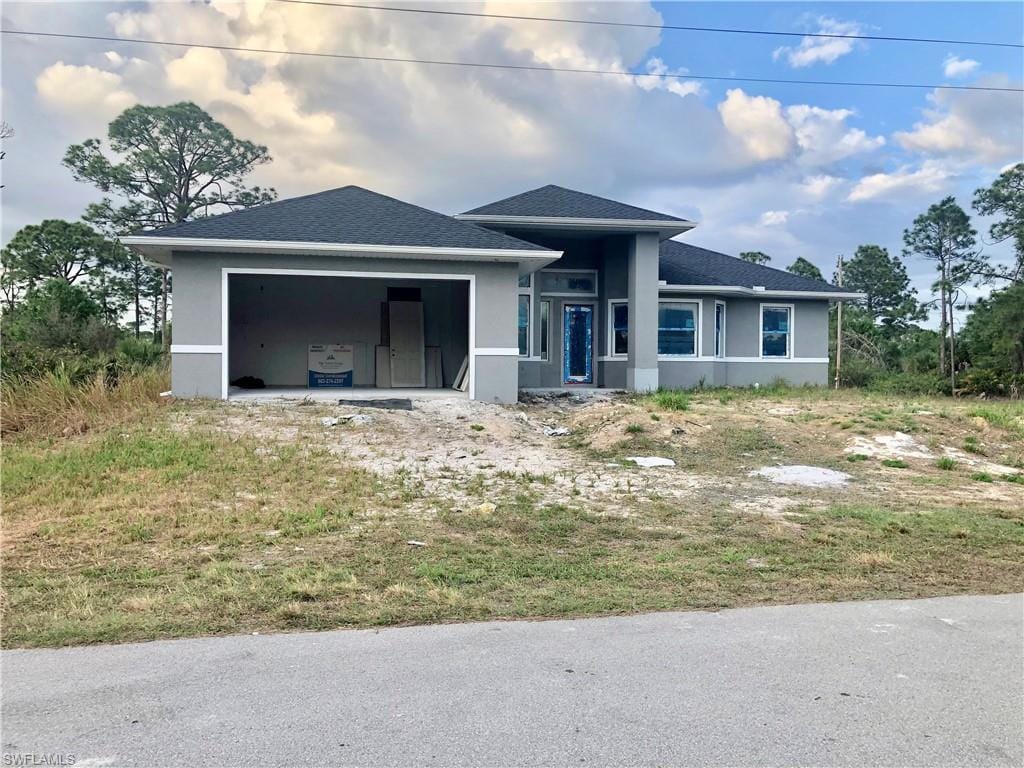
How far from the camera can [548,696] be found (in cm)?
371

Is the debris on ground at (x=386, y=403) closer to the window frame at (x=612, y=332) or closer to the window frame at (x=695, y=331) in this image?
the window frame at (x=612, y=332)

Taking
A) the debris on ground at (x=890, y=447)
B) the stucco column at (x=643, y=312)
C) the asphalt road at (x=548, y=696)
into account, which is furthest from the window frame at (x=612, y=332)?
the asphalt road at (x=548, y=696)

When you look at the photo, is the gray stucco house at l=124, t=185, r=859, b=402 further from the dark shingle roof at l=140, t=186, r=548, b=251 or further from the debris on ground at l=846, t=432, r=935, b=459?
the debris on ground at l=846, t=432, r=935, b=459

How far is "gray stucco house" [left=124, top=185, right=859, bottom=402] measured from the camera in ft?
49.2

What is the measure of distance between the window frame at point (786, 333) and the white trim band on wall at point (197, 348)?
49.2 feet

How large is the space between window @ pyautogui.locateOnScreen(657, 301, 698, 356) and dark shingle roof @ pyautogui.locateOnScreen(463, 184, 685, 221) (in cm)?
308

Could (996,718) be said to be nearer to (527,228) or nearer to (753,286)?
(527,228)

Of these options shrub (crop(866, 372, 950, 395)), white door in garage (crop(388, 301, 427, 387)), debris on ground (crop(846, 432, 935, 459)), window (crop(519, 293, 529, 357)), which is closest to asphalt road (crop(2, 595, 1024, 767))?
debris on ground (crop(846, 432, 935, 459))

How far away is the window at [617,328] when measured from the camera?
2008 cm

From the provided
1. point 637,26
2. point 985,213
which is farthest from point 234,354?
point 985,213

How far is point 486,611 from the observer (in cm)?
495

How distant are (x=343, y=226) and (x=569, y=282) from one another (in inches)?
277

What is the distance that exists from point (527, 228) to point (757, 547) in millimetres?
13351

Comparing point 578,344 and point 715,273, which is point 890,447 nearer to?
point 578,344
